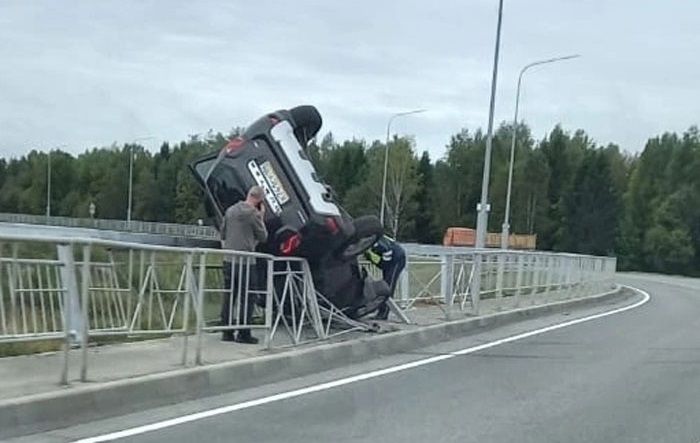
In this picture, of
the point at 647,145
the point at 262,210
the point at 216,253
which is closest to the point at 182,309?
the point at 216,253

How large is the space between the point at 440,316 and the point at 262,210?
18.7 ft

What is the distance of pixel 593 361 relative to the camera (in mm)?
14609

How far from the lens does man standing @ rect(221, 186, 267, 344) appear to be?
11859 millimetres

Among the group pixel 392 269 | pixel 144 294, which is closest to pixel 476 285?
pixel 392 269

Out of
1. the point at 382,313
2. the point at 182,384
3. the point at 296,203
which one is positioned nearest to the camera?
the point at 182,384

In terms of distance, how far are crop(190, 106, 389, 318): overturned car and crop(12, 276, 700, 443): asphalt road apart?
4.12 ft

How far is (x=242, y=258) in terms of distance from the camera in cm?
1191

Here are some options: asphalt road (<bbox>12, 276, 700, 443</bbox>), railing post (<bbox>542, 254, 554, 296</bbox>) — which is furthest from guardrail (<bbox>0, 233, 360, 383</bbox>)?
railing post (<bbox>542, 254, 554, 296</bbox>)

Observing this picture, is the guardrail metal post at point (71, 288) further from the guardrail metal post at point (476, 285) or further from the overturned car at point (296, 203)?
the guardrail metal post at point (476, 285)

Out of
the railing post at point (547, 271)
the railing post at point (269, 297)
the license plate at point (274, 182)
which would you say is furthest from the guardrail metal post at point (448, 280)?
the railing post at point (547, 271)

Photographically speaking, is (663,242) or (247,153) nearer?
(247,153)

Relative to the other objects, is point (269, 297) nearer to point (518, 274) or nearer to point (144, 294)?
point (144, 294)

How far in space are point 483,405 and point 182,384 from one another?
2898 millimetres

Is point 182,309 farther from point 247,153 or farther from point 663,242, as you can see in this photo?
point 663,242
